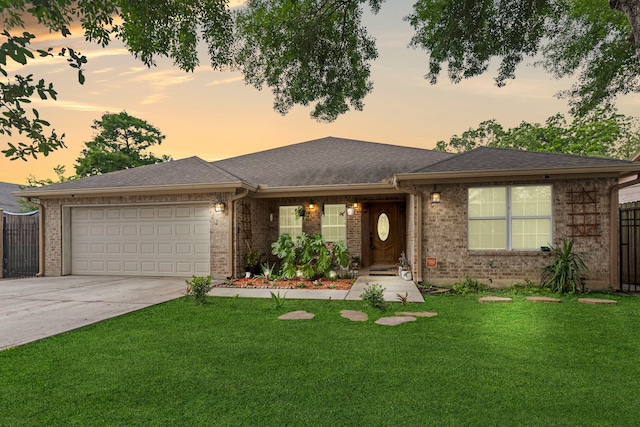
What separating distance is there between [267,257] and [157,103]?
23.8ft

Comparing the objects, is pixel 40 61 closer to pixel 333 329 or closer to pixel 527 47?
pixel 333 329

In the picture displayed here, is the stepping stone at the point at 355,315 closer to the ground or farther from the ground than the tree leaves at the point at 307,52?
closer to the ground

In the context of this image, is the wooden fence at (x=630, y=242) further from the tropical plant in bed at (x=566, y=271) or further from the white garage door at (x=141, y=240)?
the white garage door at (x=141, y=240)

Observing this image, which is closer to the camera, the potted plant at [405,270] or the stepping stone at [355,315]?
the stepping stone at [355,315]

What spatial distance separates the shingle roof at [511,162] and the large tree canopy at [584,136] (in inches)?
806

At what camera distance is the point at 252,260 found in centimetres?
1048

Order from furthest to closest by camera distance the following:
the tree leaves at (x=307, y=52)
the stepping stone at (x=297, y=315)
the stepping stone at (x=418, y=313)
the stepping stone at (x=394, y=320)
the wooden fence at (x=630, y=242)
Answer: the tree leaves at (x=307, y=52)
the wooden fence at (x=630, y=242)
the stepping stone at (x=418, y=313)
the stepping stone at (x=297, y=315)
the stepping stone at (x=394, y=320)

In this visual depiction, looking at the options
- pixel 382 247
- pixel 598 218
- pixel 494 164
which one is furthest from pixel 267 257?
Answer: pixel 598 218

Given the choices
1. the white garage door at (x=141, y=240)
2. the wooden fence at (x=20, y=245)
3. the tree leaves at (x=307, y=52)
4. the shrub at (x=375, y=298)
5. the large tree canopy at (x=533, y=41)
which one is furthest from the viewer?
the wooden fence at (x=20, y=245)

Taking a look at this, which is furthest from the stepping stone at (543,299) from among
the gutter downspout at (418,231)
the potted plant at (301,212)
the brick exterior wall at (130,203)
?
the brick exterior wall at (130,203)

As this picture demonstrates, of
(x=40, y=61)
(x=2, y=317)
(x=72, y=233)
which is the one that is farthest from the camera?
(x=72, y=233)

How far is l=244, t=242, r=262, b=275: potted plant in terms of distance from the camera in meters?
10.4

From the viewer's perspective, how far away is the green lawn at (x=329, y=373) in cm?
277

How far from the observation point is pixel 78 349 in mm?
4293
